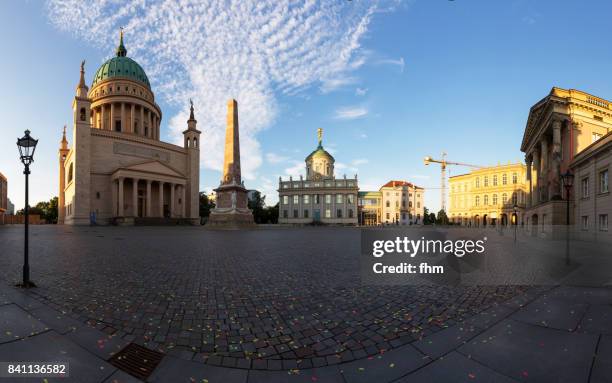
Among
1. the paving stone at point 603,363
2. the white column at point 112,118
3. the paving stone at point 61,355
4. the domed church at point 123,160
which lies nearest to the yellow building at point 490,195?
the domed church at point 123,160

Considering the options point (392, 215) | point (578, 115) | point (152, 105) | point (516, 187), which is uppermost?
point (152, 105)

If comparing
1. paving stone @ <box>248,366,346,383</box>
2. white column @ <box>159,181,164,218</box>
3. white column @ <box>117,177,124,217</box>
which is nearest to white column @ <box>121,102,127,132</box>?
white column @ <box>159,181,164,218</box>

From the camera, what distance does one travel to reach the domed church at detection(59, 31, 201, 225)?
173ft

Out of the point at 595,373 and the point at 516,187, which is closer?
the point at 595,373

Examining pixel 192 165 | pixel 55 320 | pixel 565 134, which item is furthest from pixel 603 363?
pixel 192 165

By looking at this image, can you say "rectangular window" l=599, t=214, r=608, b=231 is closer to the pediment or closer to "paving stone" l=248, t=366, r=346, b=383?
"paving stone" l=248, t=366, r=346, b=383

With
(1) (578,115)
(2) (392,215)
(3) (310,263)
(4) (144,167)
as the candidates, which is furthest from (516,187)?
(4) (144,167)

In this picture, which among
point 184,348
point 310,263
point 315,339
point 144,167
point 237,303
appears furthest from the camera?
point 144,167

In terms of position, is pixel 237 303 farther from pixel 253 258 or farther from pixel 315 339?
pixel 253 258

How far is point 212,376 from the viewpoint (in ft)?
9.83

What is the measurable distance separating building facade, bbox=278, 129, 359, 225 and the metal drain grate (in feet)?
290

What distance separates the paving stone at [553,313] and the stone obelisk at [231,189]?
31.3 metres

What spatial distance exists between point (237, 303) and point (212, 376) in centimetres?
229

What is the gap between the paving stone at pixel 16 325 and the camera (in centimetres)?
375
